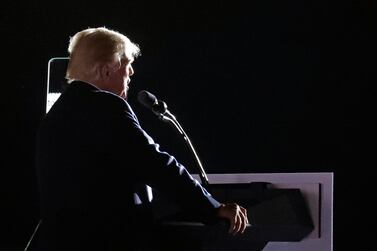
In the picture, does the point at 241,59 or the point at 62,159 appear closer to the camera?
the point at 62,159

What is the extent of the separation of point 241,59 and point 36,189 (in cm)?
116

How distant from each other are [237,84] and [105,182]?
4.64ft

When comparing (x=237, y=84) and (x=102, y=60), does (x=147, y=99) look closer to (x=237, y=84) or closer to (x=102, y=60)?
(x=102, y=60)

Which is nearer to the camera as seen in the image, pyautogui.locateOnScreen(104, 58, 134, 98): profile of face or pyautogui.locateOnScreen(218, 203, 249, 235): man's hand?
pyautogui.locateOnScreen(218, 203, 249, 235): man's hand

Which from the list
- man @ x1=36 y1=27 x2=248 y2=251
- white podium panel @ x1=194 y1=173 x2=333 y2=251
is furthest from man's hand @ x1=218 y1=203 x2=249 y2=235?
white podium panel @ x1=194 y1=173 x2=333 y2=251

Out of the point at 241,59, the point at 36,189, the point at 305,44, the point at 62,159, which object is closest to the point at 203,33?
the point at 241,59

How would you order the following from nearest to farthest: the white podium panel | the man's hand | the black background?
the man's hand → the white podium panel → the black background

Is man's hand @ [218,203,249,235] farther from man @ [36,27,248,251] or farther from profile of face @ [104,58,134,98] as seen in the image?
profile of face @ [104,58,134,98]

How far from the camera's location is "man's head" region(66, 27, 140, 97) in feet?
5.87

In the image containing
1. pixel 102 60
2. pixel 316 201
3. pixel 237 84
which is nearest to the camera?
pixel 316 201

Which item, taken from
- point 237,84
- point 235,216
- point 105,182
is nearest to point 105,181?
point 105,182

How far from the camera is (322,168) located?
2.62 m

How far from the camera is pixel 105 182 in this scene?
1.55 m

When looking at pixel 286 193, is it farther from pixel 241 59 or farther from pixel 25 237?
pixel 25 237
